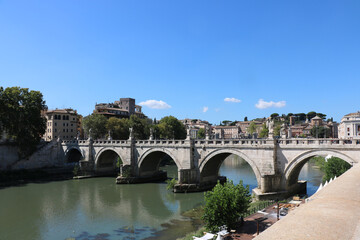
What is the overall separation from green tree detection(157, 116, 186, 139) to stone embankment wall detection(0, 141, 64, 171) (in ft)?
75.1

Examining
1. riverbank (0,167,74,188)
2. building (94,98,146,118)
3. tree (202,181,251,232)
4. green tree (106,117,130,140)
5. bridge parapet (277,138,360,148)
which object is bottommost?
riverbank (0,167,74,188)

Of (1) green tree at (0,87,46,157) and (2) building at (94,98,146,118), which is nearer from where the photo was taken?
(1) green tree at (0,87,46,157)

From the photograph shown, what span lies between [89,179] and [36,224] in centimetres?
1999

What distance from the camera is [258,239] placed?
205 centimetres

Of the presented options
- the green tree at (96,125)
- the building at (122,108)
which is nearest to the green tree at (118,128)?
the green tree at (96,125)

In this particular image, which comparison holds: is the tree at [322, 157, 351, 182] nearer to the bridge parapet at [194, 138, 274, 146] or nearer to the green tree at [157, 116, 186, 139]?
the bridge parapet at [194, 138, 274, 146]

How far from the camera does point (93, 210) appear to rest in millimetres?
23312

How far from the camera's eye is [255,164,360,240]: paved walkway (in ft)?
6.91

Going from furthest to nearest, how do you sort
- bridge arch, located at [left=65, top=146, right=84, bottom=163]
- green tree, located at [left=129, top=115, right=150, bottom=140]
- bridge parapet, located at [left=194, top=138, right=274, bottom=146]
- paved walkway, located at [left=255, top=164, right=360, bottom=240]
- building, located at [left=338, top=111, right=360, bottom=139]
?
1. green tree, located at [left=129, top=115, right=150, bottom=140]
2. building, located at [left=338, top=111, right=360, bottom=139]
3. bridge arch, located at [left=65, top=146, right=84, bottom=163]
4. bridge parapet, located at [left=194, top=138, right=274, bottom=146]
5. paved walkway, located at [left=255, top=164, right=360, bottom=240]

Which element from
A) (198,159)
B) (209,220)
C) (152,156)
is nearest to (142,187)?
(152,156)

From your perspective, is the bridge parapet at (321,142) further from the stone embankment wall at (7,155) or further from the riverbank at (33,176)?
the stone embankment wall at (7,155)

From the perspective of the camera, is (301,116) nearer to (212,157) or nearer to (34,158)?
(212,157)

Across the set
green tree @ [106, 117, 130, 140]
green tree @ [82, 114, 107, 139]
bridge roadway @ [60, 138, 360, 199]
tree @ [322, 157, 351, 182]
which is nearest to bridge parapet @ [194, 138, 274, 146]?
bridge roadway @ [60, 138, 360, 199]

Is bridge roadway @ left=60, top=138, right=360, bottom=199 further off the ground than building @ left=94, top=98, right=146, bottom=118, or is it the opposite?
building @ left=94, top=98, right=146, bottom=118
